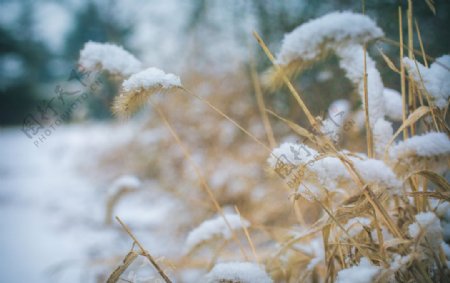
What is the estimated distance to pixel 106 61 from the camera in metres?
0.73

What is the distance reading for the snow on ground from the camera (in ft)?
7.25

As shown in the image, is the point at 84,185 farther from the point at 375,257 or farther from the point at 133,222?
the point at 375,257

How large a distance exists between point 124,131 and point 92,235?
0.94m

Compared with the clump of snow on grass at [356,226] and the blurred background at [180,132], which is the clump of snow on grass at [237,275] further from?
the blurred background at [180,132]

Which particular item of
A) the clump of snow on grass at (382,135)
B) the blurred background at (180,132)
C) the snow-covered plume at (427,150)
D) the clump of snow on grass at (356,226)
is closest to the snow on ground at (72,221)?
the blurred background at (180,132)

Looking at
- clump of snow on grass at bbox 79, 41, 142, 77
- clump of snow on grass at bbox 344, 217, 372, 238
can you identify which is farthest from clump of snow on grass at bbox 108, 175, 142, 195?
clump of snow on grass at bbox 344, 217, 372, 238

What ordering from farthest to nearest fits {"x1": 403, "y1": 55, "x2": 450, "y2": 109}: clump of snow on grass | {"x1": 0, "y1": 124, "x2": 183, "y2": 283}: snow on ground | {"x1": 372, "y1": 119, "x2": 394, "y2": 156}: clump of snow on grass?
{"x1": 0, "y1": 124, "x2": 183, "y2": 283}: snow on ground → {"x1": 372, "y1": 119, "x2": 394, "y2": 156}: clump of snow on grass → {"x1": 403, "y1": 55, "x2": 450, "y2": 109}: clump of snow on grass

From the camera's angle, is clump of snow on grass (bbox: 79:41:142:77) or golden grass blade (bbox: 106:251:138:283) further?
clump of snow on grass (bbox: 79:41:142:77)

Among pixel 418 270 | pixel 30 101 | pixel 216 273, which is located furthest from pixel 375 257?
pixel 30 101

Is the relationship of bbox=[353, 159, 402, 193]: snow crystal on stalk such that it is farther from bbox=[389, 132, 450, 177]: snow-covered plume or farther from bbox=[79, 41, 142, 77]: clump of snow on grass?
bbox=[79, 41, 142, 77]: clump of snow on grass

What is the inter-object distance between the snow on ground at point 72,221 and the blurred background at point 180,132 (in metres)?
0.01

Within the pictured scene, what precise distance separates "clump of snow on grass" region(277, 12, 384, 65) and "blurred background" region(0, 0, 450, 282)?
882 millimetres

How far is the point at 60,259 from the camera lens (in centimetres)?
236

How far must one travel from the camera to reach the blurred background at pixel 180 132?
5.86 feet
